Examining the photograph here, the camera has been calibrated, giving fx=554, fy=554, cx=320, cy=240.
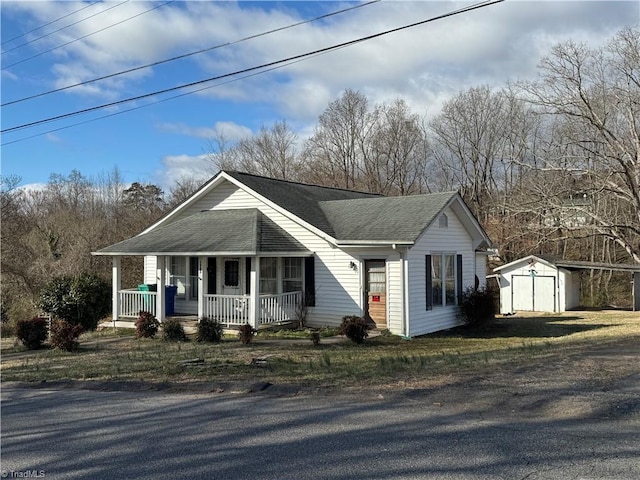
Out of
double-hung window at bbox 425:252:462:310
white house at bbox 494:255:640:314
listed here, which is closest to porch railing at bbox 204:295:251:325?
double-hung window at bbox 425:252:462:310

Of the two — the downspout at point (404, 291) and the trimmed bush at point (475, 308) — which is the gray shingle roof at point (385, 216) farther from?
the trimmed bush at point (475, 308)

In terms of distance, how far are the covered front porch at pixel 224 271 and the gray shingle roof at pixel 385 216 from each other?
1.76 m

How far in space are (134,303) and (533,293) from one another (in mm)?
21628

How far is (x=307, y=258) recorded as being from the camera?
59.4 feet

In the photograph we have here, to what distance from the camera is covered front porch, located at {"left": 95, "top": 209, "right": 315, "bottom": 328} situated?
16859 mm

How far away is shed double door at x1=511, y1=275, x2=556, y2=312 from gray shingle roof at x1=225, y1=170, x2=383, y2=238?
13698mm

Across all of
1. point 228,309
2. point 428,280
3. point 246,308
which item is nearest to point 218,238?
point 228,309

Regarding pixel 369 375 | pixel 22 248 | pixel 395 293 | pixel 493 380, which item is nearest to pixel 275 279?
pixel 395 293

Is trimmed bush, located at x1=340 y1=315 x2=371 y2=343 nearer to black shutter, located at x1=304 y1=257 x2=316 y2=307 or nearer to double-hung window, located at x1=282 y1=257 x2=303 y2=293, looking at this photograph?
black shutter, located at x1=304 y1=257 x2=316 y2=307

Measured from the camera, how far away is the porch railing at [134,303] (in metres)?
18.9

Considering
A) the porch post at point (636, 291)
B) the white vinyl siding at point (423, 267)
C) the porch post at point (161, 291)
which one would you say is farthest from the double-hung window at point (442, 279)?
the porch post at point (636, 291)

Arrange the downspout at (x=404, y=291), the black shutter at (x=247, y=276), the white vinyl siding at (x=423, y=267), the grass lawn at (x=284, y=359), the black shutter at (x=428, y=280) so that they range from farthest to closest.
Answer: the black shutter at (x=247, y=276), the black shutter at (x=428, y=280), the white vinyl siding at (x=423, y=267), the downspout at (x=404, y=291), the grass lawn at (x=284, y=359)

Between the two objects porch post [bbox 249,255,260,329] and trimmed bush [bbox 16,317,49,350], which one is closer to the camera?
trimmed bush [bbox 16,317,49,350]

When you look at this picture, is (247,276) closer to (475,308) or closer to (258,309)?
(258,309)
